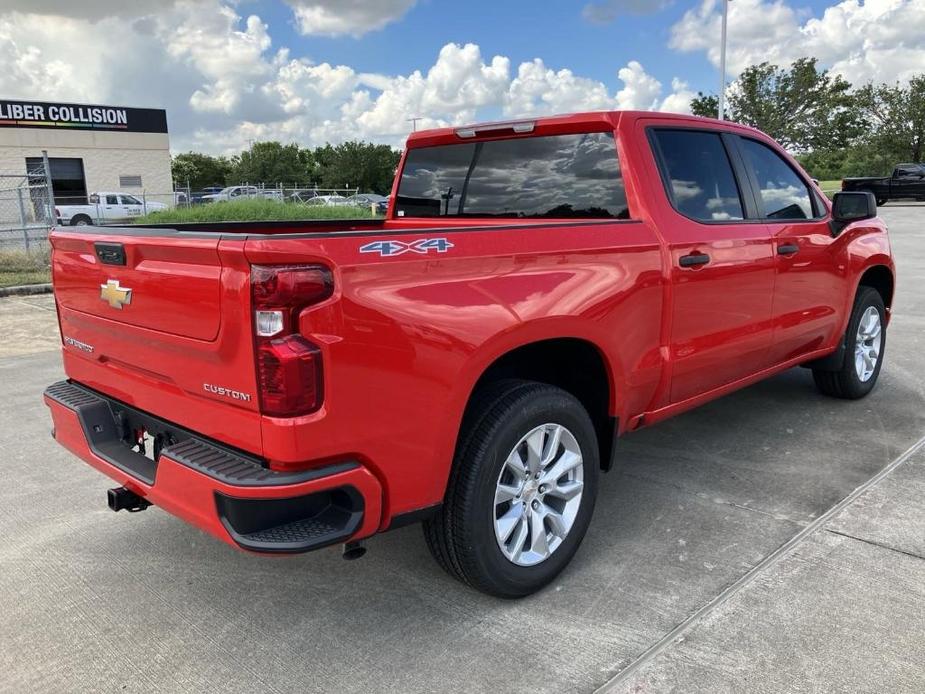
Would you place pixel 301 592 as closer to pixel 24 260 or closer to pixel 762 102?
pixel 24 260

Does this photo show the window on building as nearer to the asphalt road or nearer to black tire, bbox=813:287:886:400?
the asphalt road

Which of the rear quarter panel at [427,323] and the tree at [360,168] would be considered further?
the tree at [360,168]

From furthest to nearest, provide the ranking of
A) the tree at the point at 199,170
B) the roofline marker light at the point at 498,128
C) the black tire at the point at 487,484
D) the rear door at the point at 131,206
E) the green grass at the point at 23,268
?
the tree at the point at 199,170, the rear door at the point at 131,206, the green grass at the point at 23,268, the roofline marker light at the point at 498,128, the black tire at the point at 487,484

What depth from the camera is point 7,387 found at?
631 cm

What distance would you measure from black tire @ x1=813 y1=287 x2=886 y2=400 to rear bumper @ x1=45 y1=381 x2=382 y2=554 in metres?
4.06

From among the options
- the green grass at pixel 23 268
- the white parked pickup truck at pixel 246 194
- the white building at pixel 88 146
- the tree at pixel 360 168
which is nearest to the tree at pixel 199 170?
the tree at pixel 360 168

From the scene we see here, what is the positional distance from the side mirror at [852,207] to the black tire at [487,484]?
8.89 feet

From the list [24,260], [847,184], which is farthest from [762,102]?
[24,260]

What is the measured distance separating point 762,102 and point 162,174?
33071 millimetres

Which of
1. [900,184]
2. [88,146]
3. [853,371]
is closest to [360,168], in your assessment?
[88,146]

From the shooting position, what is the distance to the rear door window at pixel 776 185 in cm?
430

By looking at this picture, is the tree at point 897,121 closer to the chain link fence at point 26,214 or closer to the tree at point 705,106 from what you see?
the tree at point 705,106

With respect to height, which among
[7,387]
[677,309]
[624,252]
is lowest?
[7,387]

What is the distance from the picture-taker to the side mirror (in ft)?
15.4
